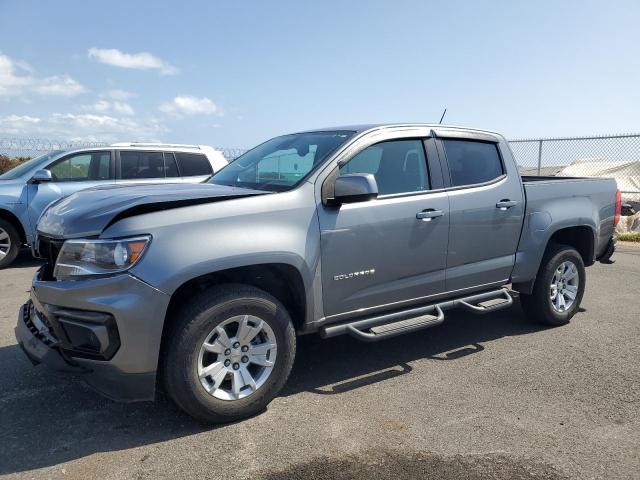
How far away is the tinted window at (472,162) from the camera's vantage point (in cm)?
449

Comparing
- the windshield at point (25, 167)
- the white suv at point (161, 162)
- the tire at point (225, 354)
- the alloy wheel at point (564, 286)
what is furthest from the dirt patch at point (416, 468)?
the windshield at point (25, 167)

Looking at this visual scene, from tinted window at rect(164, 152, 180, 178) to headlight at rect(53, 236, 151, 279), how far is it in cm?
601

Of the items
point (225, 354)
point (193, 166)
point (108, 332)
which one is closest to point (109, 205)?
point (108, 332)

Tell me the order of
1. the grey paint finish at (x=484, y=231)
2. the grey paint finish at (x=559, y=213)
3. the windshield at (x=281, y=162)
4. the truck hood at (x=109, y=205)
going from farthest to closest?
1. the grey paint finish at (x=559, y=213)
2. the grey paint finish at (x=484, y=231)
3. the windshield at (x=281, y=162)
4. the truck hood at (x=109, y=205)

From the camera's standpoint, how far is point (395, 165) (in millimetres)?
4176

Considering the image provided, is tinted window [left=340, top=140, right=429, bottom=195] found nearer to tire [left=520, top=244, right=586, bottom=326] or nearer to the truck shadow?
the truck shadow

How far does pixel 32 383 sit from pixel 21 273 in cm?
439

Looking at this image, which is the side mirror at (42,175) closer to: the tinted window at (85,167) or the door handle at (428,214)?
the tinted window at (85,167)

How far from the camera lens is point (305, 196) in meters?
3.57

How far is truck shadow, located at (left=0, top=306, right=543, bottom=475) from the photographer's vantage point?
121 inches

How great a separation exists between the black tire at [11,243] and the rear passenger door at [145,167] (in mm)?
1701

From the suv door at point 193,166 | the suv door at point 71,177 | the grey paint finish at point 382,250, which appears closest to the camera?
the grey paint finish at point 382,250

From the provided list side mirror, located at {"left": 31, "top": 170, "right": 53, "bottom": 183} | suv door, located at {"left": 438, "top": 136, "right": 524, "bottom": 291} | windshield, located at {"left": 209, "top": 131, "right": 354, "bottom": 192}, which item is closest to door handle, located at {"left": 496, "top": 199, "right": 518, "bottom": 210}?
Answer: suv door, located at {"left": 438, "top": 136, "right": 524, "bottom": 291}

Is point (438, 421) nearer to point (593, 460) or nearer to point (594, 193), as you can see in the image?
point (593, 460)
